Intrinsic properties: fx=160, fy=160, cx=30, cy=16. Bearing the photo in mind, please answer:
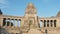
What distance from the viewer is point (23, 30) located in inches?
2136

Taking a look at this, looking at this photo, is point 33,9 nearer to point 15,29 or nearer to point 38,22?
point 38,22

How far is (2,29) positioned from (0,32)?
137 cm

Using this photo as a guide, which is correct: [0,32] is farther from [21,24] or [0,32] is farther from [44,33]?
[44,33]

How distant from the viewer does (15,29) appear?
58094 mm

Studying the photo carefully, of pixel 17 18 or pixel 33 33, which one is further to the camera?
pixel 17 18

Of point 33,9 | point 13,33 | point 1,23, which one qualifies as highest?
point 33,9

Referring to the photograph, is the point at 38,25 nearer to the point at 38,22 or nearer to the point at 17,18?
the point at 38,22

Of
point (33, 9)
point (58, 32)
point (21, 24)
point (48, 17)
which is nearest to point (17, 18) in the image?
point (21, 24)

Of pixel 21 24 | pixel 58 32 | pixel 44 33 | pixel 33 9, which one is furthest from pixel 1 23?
pixel 58 32

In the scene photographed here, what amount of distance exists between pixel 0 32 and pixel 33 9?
578 inches

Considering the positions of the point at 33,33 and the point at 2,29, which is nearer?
the point at 33,33

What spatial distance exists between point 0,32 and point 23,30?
895cm

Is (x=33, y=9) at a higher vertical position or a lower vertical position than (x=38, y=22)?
higher

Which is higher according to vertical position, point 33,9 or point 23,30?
point 33,9
